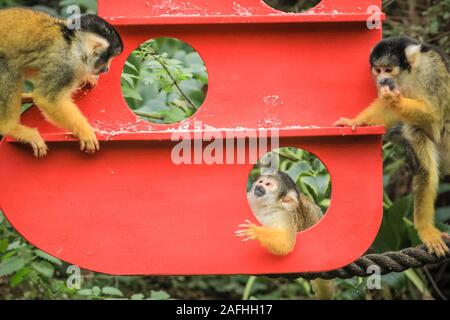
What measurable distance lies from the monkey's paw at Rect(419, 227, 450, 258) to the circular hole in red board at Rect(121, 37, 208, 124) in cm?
165

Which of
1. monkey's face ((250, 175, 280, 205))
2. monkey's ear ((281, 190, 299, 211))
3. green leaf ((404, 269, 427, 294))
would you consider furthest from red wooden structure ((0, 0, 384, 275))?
green leaf ((404, 269, 427, 294))

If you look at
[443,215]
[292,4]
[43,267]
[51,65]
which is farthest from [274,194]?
[292,4]

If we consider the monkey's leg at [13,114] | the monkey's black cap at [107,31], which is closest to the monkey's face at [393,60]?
the monkey's black cap at [107,31]

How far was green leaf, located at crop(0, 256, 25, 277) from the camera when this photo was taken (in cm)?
510

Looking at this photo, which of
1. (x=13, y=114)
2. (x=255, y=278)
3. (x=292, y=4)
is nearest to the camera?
(x=13, y=114)

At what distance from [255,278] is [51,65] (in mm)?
3552

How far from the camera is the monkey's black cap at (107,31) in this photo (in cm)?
400

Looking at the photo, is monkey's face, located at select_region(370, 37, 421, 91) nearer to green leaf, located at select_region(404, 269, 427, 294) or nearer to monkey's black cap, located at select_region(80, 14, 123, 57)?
monkey's black cap, located at select_region(80, 14, 123, 57)

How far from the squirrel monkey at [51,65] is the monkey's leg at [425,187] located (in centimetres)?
178

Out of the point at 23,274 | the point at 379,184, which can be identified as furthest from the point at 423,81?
the point at 23,274

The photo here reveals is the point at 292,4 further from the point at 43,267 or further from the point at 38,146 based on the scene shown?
the point at 38,146

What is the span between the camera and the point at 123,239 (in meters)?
4.16

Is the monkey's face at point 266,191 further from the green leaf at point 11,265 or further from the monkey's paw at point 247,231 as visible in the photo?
the green leaf at point 11,265

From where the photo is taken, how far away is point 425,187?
470 cm
